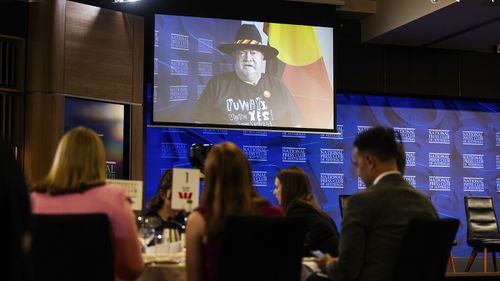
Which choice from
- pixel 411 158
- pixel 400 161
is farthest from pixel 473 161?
pixel 400 161

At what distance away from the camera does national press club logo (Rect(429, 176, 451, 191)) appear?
9445 millimetres

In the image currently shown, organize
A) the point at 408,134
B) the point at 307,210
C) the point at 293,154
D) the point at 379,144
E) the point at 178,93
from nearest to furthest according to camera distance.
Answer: the point at 379,144 < the point at 307,210 < the point at 178,93 < the point at 293,154 < the point at 408,134

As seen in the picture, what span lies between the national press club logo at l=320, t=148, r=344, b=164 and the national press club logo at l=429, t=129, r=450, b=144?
1.38 m

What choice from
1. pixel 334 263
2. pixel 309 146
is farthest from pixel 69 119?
pixel 334 263

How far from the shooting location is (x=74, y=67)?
21.8ft

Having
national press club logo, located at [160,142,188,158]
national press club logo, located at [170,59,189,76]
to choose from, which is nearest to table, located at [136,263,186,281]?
national press club logo, located at [170,59,189,76]

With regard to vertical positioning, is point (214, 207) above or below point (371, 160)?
below

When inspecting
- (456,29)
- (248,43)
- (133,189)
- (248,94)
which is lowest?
(133,189)

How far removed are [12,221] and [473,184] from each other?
30.0 feet

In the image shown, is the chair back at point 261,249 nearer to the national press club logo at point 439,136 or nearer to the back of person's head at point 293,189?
the back of person's head at point 293,189

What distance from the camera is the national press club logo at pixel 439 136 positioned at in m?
9.59

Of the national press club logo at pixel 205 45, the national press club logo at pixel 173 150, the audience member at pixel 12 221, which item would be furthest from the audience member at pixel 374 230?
the national press club logo at pixel 173 150

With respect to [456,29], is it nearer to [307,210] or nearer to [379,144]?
[307,210]

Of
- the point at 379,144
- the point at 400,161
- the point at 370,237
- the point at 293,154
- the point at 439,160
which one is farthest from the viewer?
the point at 439,160
